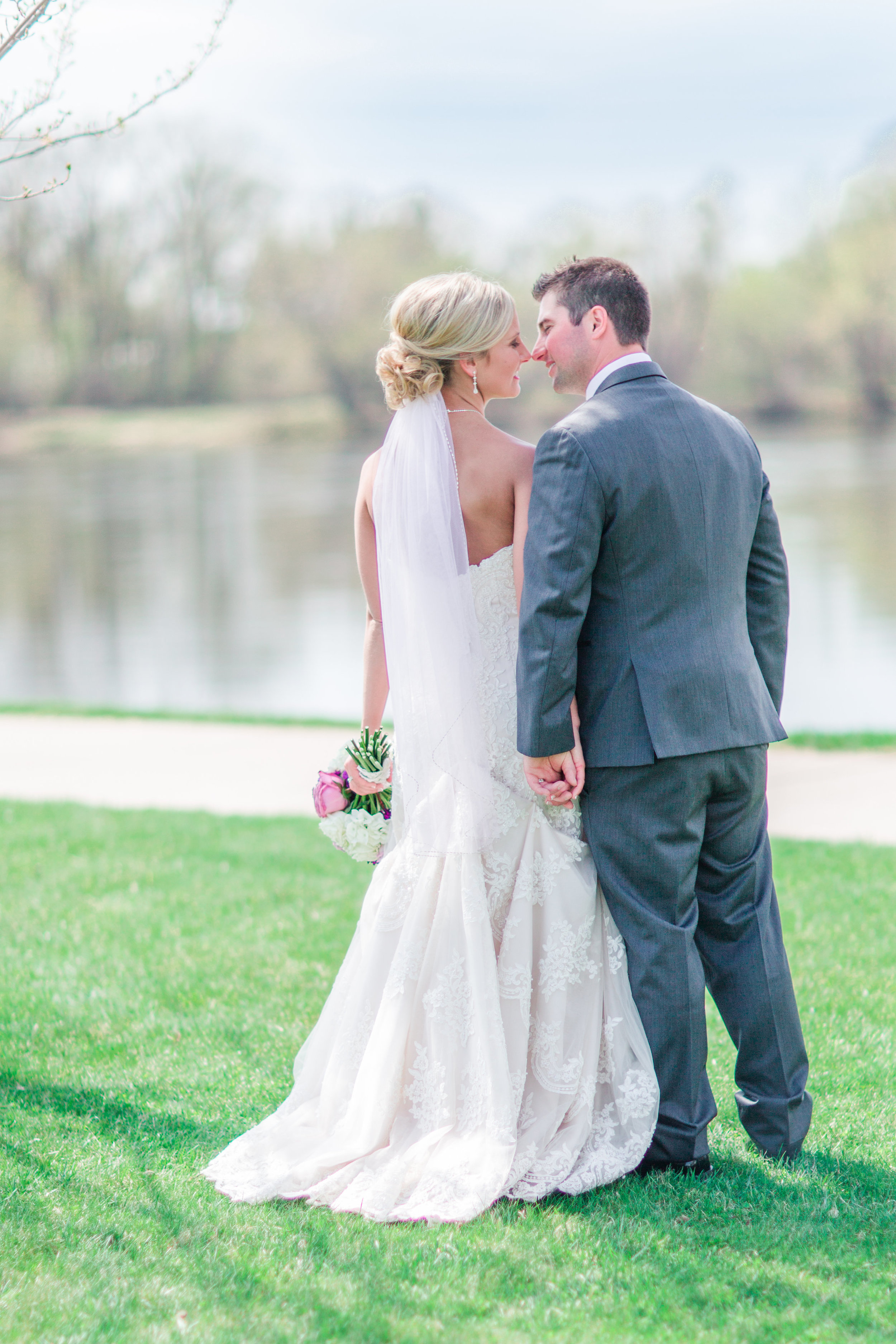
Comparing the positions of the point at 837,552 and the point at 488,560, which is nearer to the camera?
the point at 488,560

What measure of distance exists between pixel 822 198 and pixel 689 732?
54.4 m

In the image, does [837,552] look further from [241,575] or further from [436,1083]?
[436,1083]

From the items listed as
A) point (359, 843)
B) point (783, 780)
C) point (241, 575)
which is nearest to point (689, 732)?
point (359, 843)

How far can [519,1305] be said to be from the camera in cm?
259

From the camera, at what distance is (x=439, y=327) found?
10.2ft

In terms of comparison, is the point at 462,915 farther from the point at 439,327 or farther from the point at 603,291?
the point at 603,291

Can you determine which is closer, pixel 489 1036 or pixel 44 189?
pixel 489 1036

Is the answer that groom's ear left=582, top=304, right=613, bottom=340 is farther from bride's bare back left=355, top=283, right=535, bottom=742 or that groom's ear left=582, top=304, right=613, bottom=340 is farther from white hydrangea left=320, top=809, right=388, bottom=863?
white hydrangea left=320, top=809, right=388, bottom=863

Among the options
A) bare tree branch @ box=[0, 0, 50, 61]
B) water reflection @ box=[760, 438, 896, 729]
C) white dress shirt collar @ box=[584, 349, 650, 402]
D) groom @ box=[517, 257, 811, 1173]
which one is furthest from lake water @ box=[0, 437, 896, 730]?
bare tree branch @ box=[0, 0, 50, 61]

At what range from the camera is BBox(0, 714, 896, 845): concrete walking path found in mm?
7117

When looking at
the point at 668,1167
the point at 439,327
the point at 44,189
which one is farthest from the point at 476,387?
the point at 668,1167

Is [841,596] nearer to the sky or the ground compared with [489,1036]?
nearer to the ground

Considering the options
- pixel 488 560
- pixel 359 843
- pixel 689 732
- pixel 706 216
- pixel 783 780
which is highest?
pixel 706 216

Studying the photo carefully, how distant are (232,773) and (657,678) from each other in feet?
18.8
